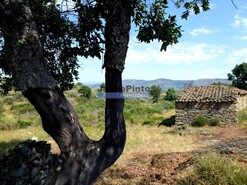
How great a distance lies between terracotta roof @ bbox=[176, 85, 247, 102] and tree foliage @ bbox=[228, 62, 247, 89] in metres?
21.9

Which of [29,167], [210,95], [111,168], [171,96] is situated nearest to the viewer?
[29,167]

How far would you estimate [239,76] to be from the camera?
46438mm

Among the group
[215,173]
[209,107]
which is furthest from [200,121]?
[215,173]

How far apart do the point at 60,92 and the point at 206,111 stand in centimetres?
2069

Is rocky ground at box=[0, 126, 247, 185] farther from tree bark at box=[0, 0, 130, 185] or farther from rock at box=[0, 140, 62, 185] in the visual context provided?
tree bark at box=[0, 0, 130, 185]

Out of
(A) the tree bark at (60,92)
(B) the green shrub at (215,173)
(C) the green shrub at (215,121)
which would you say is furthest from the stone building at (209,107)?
(A) the tree bark at (60,92)

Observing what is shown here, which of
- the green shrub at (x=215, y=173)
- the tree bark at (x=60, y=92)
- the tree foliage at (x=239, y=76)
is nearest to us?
the tree bark at (x=60, y=92)

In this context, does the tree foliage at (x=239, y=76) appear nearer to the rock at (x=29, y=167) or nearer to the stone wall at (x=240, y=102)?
the stone wall at (x=240, y=102)

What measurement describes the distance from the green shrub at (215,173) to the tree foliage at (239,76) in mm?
42537

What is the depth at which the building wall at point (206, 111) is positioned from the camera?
22516 mm

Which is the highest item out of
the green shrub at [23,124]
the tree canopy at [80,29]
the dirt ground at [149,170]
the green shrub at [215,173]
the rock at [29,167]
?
the tree canopy at [80,29]

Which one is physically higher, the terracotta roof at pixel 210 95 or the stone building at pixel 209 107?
the terracotta roof at pixel 210 95

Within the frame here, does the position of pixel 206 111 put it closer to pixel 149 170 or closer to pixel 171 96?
pixel 149 170

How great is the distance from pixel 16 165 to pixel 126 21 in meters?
3.08
